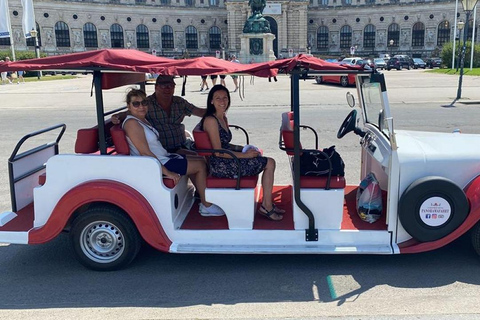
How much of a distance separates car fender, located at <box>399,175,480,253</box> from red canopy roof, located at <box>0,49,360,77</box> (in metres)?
1.53

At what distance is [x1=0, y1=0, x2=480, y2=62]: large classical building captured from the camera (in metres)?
73.9

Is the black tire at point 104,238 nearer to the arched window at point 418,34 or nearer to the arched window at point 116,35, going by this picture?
the arched window at point 116,35

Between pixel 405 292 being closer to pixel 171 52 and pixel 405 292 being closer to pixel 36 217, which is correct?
pixel 36 217

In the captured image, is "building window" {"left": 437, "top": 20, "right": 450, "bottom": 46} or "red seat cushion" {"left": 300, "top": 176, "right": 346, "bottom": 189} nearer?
"red seat cushion" {"left": 300, "top": 176, "right": 346, "bottom": 189}

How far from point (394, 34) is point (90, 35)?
167ft

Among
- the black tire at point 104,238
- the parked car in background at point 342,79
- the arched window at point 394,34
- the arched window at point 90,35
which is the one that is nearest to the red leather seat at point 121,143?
the black tire at point 104,238

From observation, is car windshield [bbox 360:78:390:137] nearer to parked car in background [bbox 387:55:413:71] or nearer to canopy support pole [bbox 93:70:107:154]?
canopy support pole [bbox 93:70:107:154]

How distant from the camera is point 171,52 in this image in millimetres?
80188

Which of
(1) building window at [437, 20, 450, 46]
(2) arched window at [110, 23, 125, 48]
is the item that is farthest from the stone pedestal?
(1) building window at [437, 20, 450, 46]

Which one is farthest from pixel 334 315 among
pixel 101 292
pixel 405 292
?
pixel 101 292

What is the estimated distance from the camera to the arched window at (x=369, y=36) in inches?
3184

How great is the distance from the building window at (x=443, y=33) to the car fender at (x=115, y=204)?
81779mm

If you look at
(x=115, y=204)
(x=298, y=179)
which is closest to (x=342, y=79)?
(x=298, y=179)

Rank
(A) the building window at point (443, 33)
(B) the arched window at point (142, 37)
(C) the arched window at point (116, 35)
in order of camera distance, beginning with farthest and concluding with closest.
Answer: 1. (B) the arched window at point (142, 37)
2. (C) the arched window at point (116, 35)
3. (A) the building window at point (443, 33)
